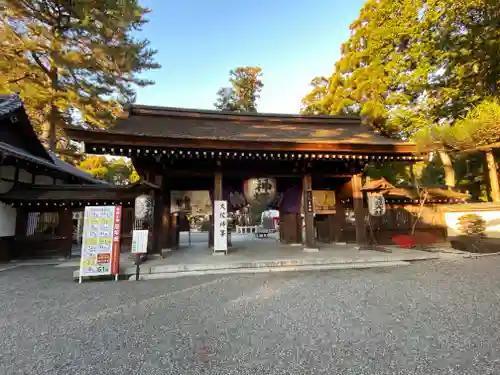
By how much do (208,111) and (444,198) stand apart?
1121cm

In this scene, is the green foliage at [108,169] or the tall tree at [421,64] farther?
the green foliage at [108,169]

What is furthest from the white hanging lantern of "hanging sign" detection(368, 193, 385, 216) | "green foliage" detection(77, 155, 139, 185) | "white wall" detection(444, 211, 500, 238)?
"green foliage" detection(77, 155, 139, 185)

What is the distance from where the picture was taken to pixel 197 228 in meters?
27.3

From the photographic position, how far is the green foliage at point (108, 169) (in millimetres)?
20656

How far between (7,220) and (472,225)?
1752 centimetres

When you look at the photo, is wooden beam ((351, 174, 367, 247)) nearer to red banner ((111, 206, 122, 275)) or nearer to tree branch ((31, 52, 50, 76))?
red banner ((111, 206, 122, 275))

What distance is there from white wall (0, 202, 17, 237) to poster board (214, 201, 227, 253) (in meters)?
7.28

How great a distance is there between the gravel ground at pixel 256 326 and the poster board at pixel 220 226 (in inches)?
92.8

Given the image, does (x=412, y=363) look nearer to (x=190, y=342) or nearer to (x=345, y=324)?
(x=345, y=324)

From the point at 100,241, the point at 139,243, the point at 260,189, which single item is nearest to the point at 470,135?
the point at 260,189

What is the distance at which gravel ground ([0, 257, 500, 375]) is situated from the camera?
2137mm

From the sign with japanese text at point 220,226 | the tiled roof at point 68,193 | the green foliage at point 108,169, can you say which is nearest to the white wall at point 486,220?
the sign with japanese text at point 220,226

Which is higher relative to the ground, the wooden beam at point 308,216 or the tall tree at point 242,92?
the tall tree at point 242,92

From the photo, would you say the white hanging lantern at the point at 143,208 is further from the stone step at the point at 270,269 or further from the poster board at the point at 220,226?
the poster board at the point at 220,226
